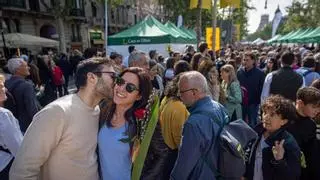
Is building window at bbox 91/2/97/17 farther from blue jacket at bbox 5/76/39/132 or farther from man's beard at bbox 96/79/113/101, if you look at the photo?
man's beard at bbox 96/79/113/101

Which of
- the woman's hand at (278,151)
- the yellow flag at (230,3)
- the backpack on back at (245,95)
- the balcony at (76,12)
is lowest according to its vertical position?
the backpack on back at (245,95)

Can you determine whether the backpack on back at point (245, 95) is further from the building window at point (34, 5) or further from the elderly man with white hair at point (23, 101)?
the building window at point (34, 5)

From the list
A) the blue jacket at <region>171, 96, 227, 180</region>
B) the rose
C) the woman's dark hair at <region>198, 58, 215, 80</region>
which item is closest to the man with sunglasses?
the rose

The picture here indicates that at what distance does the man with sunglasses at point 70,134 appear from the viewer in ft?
6.99

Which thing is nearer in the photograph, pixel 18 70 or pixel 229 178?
pixel 229 178

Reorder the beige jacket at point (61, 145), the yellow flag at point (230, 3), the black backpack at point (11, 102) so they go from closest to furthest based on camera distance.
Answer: the beige jacket at point (61, 145)
the black backpack at point (11, 102)
the yellow flag at point (230, 3)

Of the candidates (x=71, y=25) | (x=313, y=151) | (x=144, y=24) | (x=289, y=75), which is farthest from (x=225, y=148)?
(x=71, y=25)

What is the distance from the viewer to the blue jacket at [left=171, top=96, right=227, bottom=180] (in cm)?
253

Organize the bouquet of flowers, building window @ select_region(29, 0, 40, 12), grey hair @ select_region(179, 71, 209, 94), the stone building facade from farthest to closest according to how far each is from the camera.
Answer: building window @ select_region(29, 0, 40, 12)
the stone building facade
grey hair @ select_region(179, 71, 209, 94)
the bouquet of flowers

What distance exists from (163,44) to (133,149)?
12112 millimetres

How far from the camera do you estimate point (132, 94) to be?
258 cm

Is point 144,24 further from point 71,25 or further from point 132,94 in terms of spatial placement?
point 71,25

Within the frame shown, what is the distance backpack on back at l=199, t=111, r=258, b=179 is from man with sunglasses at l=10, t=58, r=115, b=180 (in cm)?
82

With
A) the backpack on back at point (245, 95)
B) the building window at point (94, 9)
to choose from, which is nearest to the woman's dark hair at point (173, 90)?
the backpack on back at point (245, 95)
